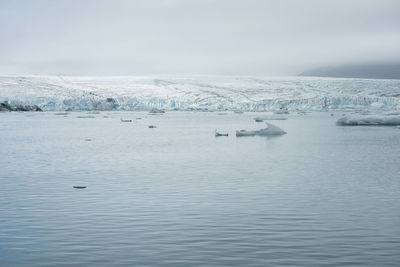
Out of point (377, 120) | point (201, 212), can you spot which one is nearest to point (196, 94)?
point (377, 120)

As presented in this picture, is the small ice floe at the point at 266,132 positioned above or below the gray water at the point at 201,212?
below

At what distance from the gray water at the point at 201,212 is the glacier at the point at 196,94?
48769mm

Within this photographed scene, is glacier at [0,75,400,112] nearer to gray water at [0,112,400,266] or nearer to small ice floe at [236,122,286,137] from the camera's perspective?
small ice floe at [236,122,286,137]

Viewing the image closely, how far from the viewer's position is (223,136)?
86.9 feet

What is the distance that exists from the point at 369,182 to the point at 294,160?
429 cm

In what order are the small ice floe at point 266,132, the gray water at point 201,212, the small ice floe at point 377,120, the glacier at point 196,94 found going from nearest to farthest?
the gray water at point 201,212 → the small ice floe at point 266,132 → the small ice floe at point 377,120 → the glacier at point 196,94

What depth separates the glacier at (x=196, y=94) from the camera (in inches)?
2539

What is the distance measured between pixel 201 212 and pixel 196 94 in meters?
63.1

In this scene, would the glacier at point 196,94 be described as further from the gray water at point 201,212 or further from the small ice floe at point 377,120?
the gray water at point 201,212

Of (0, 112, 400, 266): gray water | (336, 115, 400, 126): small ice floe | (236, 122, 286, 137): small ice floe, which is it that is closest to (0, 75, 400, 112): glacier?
(336, 115, 400, 126): small ice floe

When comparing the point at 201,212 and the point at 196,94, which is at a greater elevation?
the point at 196,94

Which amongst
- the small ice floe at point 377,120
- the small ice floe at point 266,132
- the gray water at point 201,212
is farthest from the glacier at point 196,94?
the gray water at point 201,212

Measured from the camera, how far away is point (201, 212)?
8039 millimetres

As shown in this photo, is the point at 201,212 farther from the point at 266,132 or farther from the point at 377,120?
the point at 377,120
